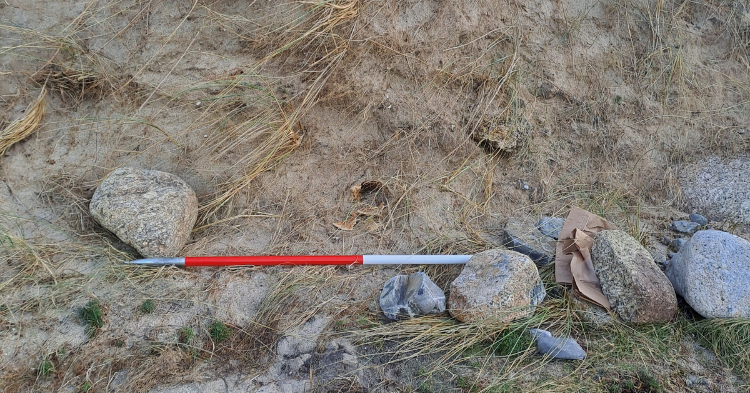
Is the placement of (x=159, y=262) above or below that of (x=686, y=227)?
above

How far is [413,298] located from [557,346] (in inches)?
27.3

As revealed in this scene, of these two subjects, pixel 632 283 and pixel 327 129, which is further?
pixel 327 129

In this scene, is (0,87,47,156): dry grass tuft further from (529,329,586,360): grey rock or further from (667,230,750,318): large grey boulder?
(667,230,750,318): large grey boulder

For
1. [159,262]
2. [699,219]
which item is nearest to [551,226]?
[699,219]

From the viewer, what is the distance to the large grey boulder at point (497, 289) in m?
2.86

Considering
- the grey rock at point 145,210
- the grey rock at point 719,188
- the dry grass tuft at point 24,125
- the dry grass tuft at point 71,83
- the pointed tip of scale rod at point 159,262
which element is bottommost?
the grey rock at point 719,188

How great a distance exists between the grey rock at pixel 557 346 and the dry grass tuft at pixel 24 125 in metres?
3.06

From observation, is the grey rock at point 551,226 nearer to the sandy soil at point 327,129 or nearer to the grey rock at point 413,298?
the sandy soil at point 327,129

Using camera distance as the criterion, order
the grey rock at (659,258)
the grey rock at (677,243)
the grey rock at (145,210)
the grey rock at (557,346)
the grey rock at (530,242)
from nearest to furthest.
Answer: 1. the grey rock at (557,346)
2. the grey rock at (145,210)
3. the grey rock at (530,242)
4. the grey rock at (659,258)
5. the grey rock at (677,243)

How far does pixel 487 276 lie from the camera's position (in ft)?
9.71

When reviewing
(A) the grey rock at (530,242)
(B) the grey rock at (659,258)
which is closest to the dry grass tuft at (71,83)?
(A) the grey rock at (530,242)

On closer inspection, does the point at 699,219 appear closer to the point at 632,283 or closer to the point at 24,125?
the point at 632,283

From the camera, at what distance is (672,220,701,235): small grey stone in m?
3.77

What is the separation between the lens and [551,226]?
11.7ft
